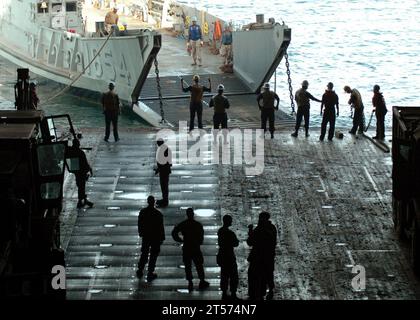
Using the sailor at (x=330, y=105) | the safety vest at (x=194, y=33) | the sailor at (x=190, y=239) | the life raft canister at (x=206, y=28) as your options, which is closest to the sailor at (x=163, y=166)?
the sailor at (x=190, y=239)

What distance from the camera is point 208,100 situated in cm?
3064

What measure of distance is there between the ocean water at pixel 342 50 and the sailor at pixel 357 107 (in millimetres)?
8448

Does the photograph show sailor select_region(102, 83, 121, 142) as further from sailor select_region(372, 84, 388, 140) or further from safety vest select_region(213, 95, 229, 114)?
sailor select_region(372, 84, 388, 140)

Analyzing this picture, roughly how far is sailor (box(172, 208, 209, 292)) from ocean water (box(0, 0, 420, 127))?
16111 millimetres

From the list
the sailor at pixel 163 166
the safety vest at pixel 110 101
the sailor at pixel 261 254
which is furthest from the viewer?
the safety vest at pixel 110 101

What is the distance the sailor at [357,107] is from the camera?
2373cm

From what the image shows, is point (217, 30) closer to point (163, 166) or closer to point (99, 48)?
point (99, 48)

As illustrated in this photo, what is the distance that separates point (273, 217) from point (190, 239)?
13.2 feet

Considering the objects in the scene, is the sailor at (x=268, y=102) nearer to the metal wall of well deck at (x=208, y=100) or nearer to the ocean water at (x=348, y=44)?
the metal wall of well deck at (x=208, y=100)

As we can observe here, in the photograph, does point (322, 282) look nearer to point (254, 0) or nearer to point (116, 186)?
point (116, 186)

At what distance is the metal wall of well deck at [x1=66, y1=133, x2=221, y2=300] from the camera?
1591cm

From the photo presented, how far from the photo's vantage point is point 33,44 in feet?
124

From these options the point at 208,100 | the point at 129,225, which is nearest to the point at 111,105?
the point at 129,225

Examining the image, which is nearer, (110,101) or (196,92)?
(110,101)
